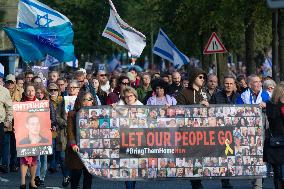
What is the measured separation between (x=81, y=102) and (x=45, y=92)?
15.4 feet

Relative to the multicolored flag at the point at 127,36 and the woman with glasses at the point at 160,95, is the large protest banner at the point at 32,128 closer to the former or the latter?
the woman with glasses at the point at 160,95

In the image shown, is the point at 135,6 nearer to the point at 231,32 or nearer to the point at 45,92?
the point at 231,32

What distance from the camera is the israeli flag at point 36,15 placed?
24.1 m

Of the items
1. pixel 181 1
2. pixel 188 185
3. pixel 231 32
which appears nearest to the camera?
pixel 188 185

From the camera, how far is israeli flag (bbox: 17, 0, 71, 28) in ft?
79.0

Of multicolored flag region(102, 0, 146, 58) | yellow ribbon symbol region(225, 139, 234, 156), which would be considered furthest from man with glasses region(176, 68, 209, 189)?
multicolored flag region(102, 0, 146, 58)

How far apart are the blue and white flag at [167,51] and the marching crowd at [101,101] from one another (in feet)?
26.2

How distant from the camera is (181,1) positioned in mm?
42250

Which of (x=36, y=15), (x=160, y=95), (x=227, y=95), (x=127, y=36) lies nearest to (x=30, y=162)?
(x=160, y=95)

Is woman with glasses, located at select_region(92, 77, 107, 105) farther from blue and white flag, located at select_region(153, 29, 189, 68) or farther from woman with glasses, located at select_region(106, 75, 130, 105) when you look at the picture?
blue and white flag, located at select_region(153, 29, 189, 68)

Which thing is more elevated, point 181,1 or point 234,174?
point 181,1

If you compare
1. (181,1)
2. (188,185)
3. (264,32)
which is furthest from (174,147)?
(264,32)

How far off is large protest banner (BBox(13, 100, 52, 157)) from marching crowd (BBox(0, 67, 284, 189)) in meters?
0.22

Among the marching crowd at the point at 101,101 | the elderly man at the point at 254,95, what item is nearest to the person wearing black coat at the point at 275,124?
the marching crowd at the point at 101,101
